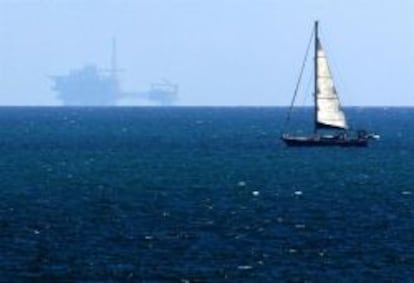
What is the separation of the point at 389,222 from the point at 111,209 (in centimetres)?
1746

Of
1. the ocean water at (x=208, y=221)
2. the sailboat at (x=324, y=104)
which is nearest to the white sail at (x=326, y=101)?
the sailboat at (x=324, y=104)

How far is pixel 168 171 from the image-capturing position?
140m

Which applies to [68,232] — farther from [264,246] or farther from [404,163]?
[404,163]

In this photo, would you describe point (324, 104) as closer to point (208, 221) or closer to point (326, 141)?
point (326, 141)

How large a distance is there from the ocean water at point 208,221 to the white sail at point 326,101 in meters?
13.0

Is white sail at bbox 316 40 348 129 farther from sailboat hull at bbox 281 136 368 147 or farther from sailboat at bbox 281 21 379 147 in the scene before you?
sailboat hull at bbox 281 136 368 147

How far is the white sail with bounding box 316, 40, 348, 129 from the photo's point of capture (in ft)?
550

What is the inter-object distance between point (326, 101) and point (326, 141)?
14.9 feet

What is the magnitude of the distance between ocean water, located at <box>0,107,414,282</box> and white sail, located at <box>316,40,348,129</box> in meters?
13.0

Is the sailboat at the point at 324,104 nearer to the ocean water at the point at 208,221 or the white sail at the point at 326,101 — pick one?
the white sail at the point at 326,101

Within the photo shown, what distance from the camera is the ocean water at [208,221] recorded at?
239ft

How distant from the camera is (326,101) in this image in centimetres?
16825

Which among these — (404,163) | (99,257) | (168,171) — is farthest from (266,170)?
(99,257)

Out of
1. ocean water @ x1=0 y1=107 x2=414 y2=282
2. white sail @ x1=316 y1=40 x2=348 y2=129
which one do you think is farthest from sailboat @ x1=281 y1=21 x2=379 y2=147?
ocean water @ x1=0 y1=107 x2=414 y2=282
